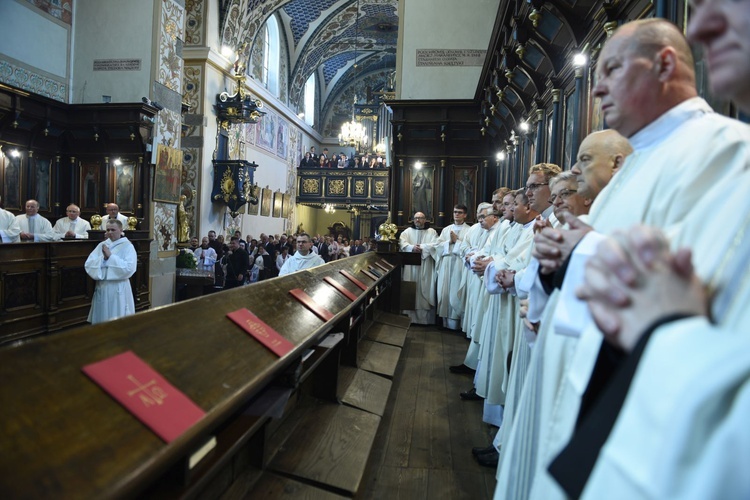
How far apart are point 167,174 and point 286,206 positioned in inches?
409

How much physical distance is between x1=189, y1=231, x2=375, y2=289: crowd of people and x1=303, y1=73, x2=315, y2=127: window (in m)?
10.2

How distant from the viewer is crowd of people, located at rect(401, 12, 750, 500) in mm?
598

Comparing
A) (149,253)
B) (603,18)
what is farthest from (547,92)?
(149,253)

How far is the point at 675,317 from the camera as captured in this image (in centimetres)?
69

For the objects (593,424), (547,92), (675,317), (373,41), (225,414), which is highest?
(373,41)

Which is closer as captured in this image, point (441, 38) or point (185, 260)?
point (441, 38)

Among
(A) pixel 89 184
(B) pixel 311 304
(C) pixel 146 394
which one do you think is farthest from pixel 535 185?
(A) pixel 89 184

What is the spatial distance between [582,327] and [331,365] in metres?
2.41

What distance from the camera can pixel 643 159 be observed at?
157cm

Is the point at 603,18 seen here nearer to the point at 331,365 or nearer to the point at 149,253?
the point at 331,365

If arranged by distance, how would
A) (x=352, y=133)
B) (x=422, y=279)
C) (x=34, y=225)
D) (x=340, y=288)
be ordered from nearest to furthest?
(x=340, y=288) < (x=422, y=279) < (x=34, y=225) < (x=352, y=133)

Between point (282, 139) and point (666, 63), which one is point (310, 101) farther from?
point (666, 63)

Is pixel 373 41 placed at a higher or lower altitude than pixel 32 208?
higher

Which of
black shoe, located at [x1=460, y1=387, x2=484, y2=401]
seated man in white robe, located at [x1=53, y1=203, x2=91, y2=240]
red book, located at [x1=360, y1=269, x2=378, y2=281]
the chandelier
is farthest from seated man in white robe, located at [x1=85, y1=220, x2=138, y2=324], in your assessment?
the chandelier
